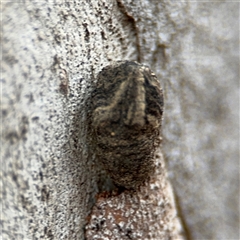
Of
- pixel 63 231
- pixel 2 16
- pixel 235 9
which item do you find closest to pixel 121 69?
pixel 2 16

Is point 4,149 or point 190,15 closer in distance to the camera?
point 4,149

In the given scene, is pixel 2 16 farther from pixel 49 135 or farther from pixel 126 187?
pixel 126 187

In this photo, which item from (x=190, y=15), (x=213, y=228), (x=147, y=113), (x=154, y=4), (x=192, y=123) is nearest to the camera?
(x=147, y=113)

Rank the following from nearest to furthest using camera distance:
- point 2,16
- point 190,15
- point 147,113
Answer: point 2,16
point 147,113
point 190,15
